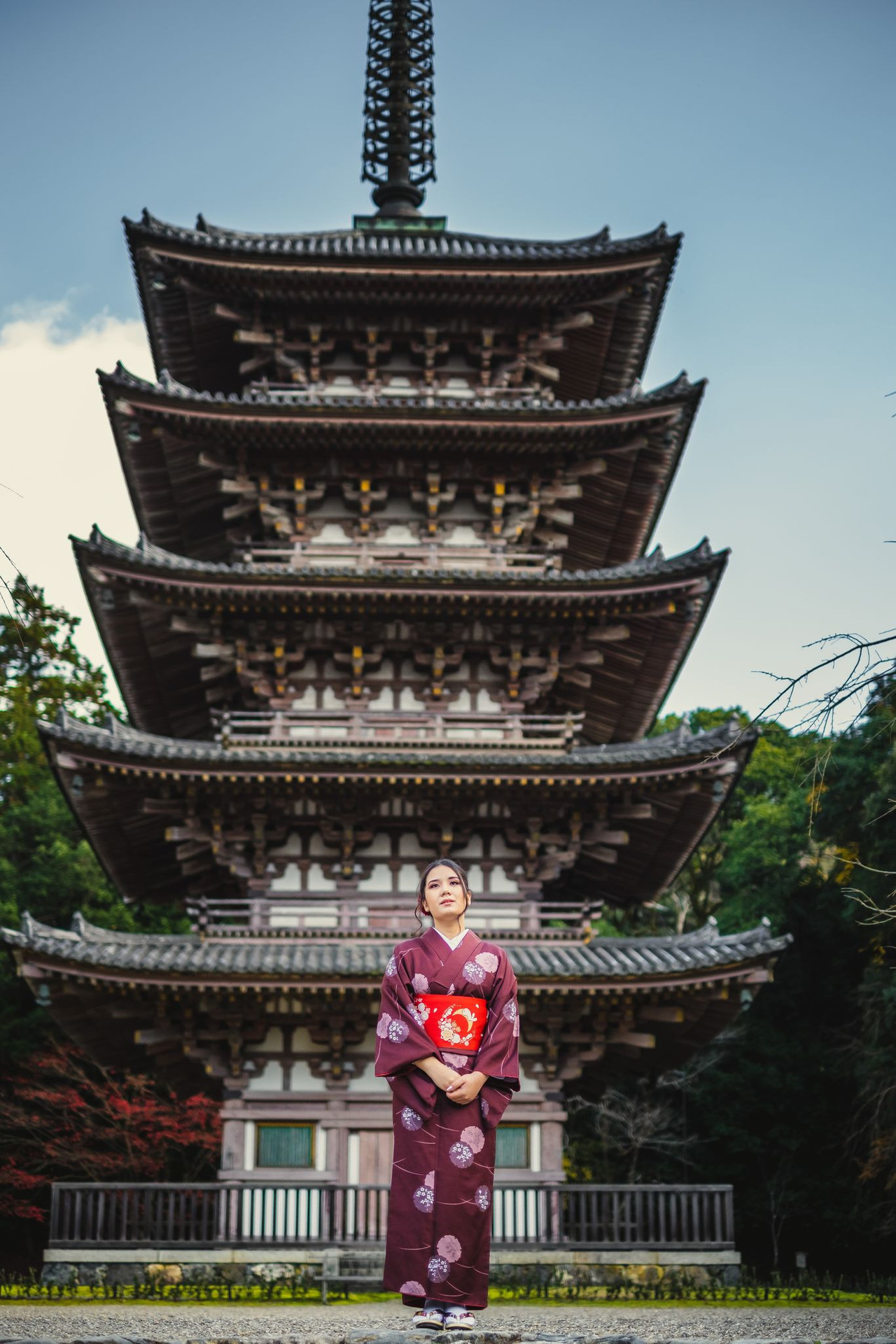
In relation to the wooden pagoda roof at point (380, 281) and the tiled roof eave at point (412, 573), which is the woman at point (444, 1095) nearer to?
the tiled roof eave at point (412, 573)

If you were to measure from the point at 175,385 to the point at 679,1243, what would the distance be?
1259cm

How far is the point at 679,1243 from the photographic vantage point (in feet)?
48.3

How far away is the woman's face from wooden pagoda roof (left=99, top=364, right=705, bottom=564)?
1168 cm

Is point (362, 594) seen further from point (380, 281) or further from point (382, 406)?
point (380, 281)

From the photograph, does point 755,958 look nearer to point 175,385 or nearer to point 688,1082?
point 175,385

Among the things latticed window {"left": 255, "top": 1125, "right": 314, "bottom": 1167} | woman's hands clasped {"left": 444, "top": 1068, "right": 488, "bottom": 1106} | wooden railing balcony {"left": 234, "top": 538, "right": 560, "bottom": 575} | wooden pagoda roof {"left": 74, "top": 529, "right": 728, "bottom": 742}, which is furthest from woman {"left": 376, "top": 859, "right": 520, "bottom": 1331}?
wooden railing balcony {"left": 234, "top": 538, "right": 560, "bottom": 575}

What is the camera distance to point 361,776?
15.6 m

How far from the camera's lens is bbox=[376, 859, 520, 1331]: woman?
641 centimetres

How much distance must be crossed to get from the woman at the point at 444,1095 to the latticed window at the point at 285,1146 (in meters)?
9.20

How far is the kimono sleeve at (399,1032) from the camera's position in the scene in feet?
21.4

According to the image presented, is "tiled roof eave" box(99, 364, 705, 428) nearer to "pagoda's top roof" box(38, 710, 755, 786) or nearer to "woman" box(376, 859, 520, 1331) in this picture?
"pagoda's top roof" box(38, 710, 755, 786)

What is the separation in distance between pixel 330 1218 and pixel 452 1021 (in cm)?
905

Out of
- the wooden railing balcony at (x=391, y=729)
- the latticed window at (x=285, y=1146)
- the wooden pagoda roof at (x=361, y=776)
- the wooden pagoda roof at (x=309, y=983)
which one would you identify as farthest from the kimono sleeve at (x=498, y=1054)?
the wooden railing balcony at (x=391, y=729)

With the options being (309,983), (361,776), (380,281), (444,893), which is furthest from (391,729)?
(444,893)
